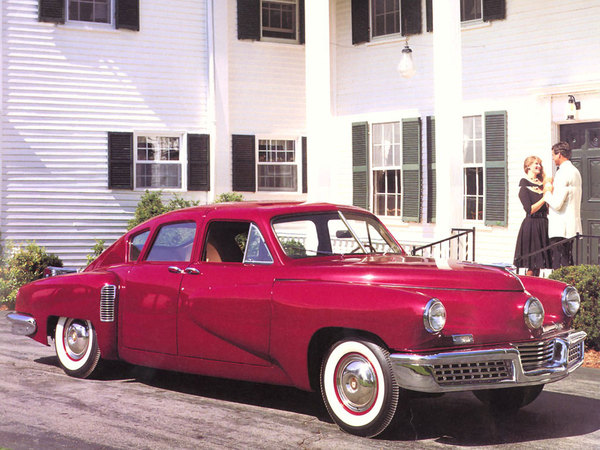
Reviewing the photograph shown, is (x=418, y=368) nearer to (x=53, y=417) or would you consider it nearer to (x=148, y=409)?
(x=148, y=409)

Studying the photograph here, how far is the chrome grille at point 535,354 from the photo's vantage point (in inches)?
224

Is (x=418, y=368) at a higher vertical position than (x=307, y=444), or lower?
higher

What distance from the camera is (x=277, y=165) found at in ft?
61.4

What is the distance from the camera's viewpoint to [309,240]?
6.58 m

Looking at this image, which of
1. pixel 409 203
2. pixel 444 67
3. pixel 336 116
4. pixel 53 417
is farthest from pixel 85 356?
pixel 336 116

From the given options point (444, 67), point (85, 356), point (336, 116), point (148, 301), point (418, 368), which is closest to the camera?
point (418, 368)

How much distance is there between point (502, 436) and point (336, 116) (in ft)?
42.8

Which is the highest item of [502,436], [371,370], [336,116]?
[336,116]

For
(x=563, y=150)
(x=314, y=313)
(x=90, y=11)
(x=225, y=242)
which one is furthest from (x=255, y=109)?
(x=314, y=313)

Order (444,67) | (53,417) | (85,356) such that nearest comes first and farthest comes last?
(53,417), (85,356), (444,67)

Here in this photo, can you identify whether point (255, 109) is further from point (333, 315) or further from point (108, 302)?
point (333, 315)

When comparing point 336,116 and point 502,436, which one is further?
point 336,116

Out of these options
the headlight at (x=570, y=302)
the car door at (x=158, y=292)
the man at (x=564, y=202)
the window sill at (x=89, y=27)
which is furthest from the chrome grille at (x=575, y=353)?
the window sill at (x=89, y=27)

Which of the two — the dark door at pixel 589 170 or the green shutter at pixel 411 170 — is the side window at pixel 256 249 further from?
the green shutter at pixel 411 170
